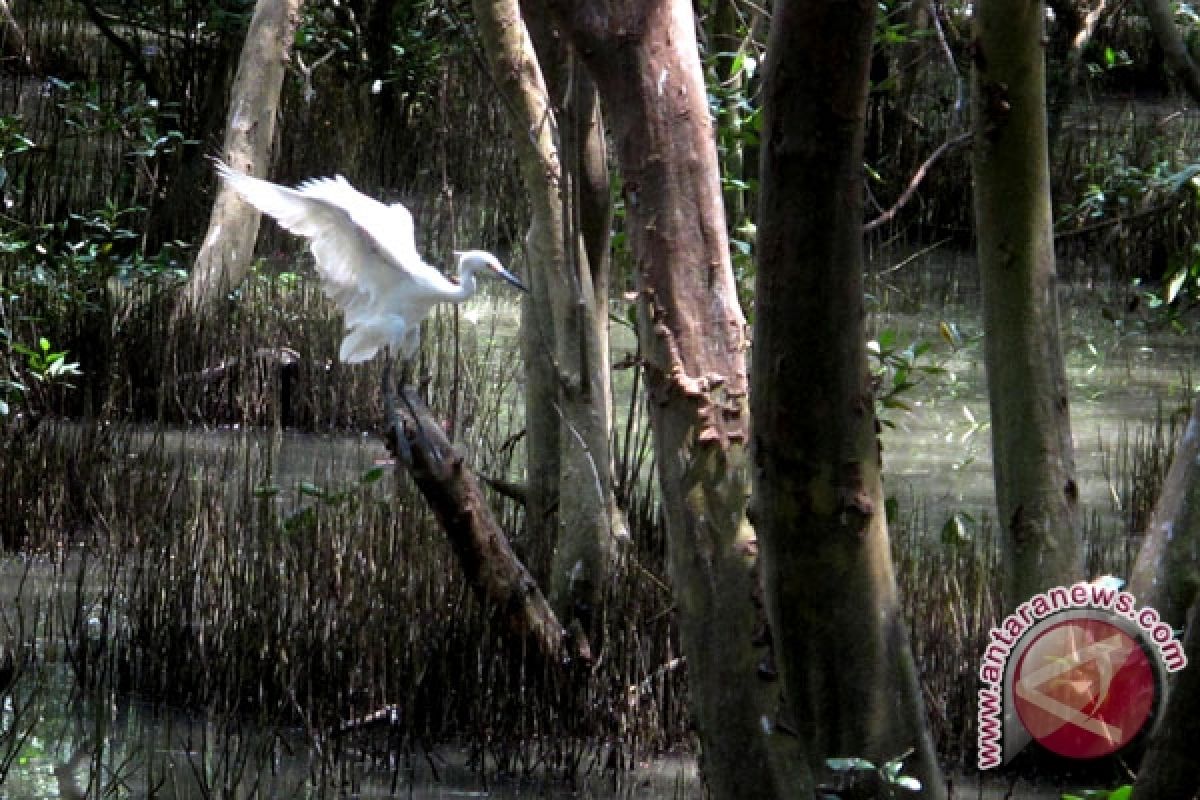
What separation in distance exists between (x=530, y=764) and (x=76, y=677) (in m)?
1.13

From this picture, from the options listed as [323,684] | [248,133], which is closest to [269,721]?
[323,684]

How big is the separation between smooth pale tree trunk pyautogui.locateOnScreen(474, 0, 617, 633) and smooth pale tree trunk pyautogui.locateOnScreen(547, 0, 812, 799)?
151 centimetres

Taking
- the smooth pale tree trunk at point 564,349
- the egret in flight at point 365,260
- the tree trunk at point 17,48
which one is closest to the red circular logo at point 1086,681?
the smooth pale tree trunk at point 564,349

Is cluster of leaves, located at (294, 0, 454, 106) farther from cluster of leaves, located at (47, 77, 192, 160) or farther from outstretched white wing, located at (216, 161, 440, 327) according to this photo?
outstretched white wing, located at (216, 161, 440, 327)

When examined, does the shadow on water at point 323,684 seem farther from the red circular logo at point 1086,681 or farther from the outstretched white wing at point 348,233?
the red circular logo at point 1086,681

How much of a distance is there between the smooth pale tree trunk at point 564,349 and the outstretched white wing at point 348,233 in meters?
0.50

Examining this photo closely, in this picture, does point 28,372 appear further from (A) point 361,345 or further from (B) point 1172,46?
(B) point 1172,46

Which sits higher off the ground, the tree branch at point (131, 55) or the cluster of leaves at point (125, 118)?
the tree branch at point (131, 55)

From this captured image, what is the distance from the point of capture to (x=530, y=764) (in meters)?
3.84

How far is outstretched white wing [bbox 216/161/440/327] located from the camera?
4320mm

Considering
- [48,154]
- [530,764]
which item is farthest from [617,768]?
[48,154]

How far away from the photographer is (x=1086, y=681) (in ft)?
8.54
